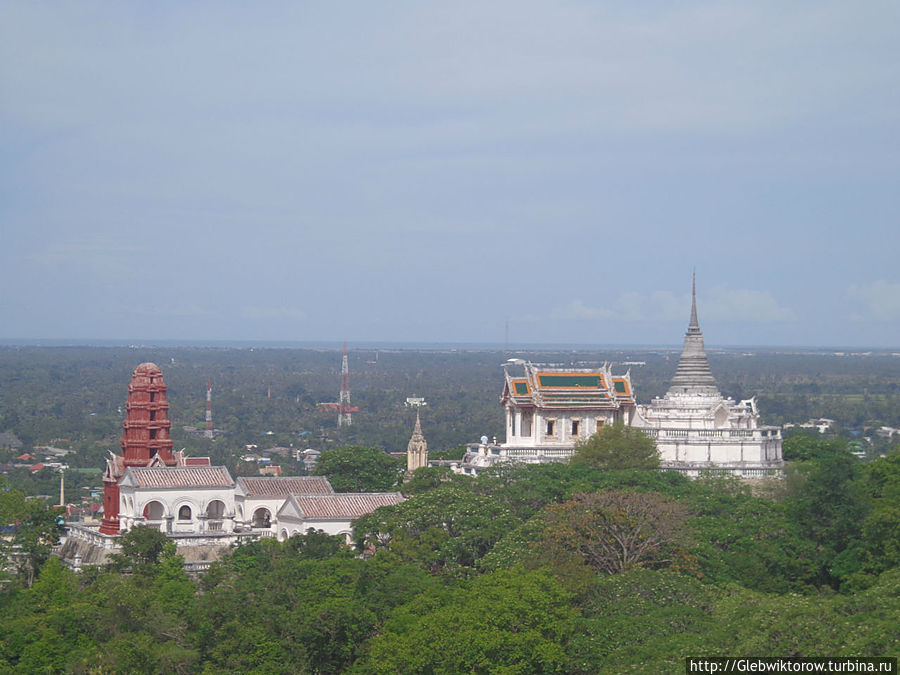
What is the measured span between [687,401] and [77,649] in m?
34.6

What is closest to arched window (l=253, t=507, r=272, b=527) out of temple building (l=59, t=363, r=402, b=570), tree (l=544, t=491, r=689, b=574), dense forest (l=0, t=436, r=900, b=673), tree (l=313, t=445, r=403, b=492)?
temple building (l=59, t=363, r=402, b=570)

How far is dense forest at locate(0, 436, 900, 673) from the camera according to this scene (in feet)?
119

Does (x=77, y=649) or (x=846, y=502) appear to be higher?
(x=846, y=502)

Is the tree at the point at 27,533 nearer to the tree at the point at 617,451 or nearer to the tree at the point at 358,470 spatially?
the tree at the point at 358,470

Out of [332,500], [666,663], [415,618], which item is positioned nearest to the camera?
[666,663]

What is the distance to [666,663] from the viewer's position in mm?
33031

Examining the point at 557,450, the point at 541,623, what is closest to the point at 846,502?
the point at 541,623

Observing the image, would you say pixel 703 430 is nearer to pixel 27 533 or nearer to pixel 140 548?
pixel 140 548

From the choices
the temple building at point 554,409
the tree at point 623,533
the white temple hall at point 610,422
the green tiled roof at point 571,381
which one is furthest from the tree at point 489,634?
the green tiled roof at point 571,381

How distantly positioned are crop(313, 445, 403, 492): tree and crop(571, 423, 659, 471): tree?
9.14m

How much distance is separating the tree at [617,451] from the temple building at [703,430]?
72.0 inches

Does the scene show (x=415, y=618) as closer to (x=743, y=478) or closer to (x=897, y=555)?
(x=897, y=555)

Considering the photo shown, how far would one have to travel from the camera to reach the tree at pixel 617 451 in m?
56.8

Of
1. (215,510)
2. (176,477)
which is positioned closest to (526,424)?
(215,510)
